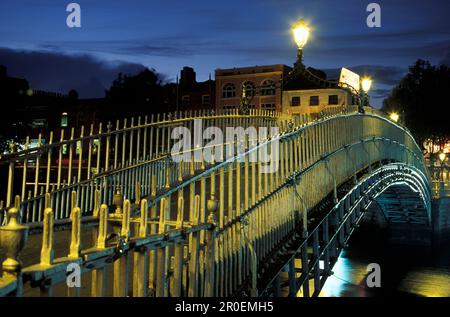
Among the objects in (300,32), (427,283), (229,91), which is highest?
(229,91)

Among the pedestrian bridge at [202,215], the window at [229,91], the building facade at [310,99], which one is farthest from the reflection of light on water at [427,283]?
the window at [229,91]

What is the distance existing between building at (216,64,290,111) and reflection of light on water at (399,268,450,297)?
27847 mm

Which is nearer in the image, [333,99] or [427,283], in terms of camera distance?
[427,283]

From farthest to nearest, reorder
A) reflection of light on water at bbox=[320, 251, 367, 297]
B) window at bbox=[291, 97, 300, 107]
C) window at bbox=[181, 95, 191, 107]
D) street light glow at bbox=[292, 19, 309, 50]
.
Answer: window at bbox=[181, 95, 191, 107] → window at bbox=[291, 97, 300, 107] → reflection of light on water at bbox=[320, 251, 367, 297] → street light glow at bbox=[292, 19, 309, 50]

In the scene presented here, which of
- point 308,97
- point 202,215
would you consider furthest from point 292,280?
point 308,97

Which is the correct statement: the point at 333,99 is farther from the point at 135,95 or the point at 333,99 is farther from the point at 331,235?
the point at 331,235

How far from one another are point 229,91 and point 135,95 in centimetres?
1273

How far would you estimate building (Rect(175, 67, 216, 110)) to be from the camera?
59781mm

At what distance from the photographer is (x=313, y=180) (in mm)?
12328

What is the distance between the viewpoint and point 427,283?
29.3 meters

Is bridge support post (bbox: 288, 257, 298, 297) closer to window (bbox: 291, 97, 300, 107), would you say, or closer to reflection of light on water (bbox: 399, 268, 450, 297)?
reflection of light on water (bbox: 399, 268, 450, 297)

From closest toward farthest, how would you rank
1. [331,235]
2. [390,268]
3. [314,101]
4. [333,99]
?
[331,235]
[390,268]
[333,99]
[314,101]

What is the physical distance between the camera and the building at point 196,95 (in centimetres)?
5978

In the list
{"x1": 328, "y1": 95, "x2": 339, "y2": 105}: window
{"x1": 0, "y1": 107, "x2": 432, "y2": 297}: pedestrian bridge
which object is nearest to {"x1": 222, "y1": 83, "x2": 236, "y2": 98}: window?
{"x1": 328, "y1": 95, "x2": 339, "y2": 105}: window
